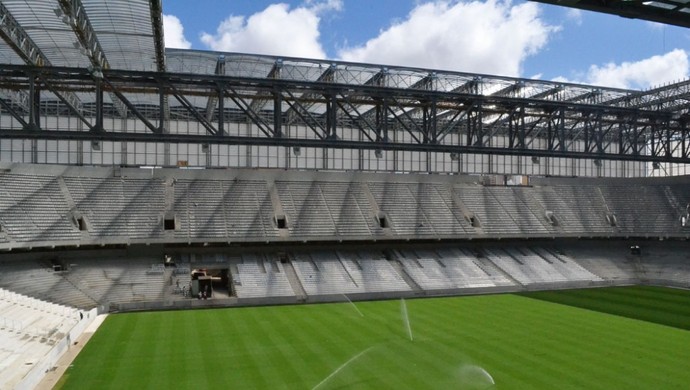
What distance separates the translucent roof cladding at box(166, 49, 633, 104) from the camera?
34594 millimetres

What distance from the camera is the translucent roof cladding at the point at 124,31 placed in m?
18.2

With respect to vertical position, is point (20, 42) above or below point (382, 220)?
above

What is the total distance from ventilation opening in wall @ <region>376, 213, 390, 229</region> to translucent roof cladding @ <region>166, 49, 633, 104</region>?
10.1 m

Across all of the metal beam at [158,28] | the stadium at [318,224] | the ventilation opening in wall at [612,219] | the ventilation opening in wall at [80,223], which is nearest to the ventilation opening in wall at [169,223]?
A: the stadium at [318,224]

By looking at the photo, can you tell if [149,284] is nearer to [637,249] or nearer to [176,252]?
[176,252]

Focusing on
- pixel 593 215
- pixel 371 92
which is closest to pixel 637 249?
pixel 593 215

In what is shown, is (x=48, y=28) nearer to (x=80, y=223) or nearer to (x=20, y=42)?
(x=20, y=42)

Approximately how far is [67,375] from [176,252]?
63.2 ft

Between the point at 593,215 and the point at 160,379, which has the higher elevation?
the point at 593,215

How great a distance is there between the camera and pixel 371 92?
68.5 feet

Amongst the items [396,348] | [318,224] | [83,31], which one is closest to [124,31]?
[83,31]

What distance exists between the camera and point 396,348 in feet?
68.1

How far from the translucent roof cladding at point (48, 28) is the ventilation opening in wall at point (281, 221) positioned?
17529 mm

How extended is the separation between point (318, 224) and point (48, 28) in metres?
22.8
